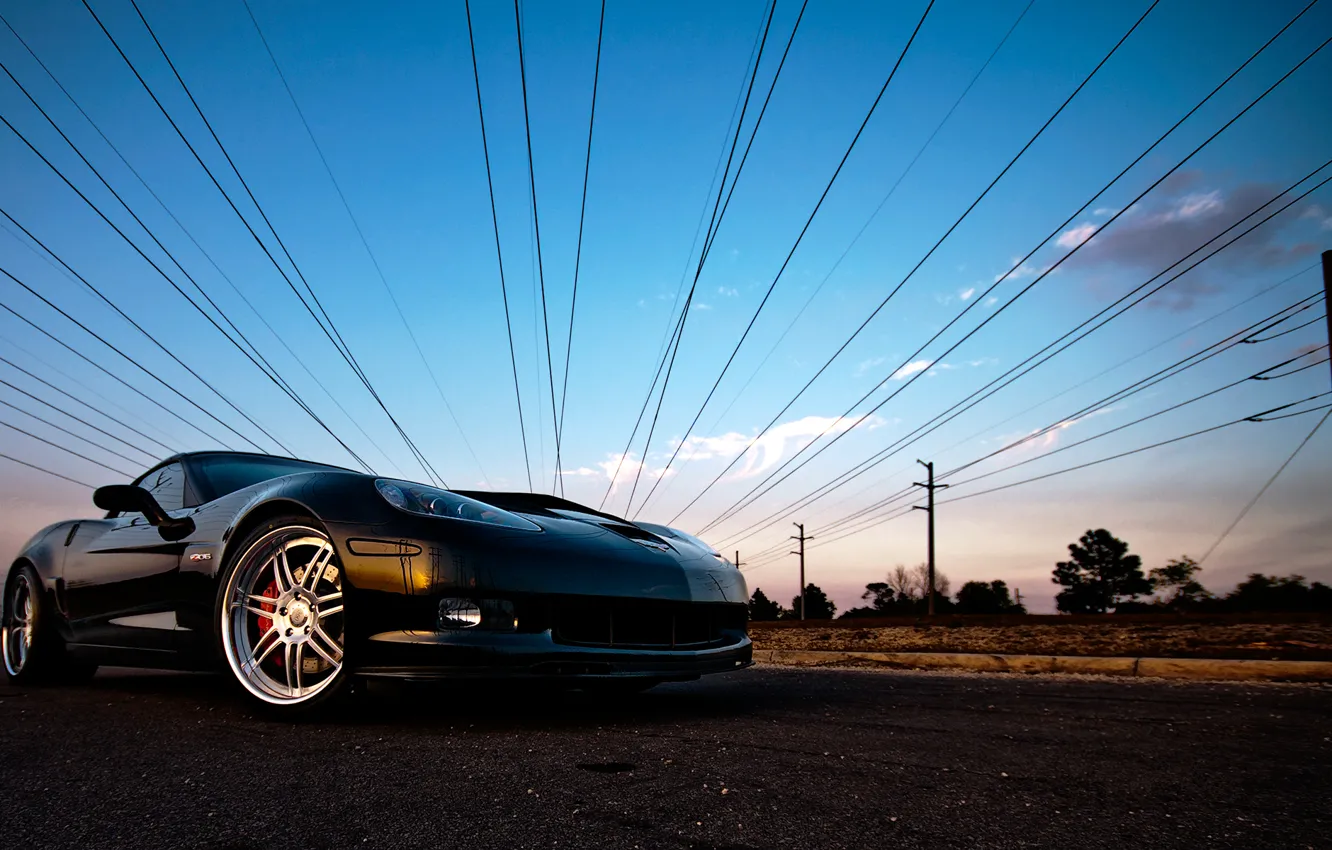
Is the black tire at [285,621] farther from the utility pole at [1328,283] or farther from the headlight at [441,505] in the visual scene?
the utility pole at [1328,283]

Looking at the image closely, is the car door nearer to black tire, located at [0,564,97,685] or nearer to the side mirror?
the side mirror

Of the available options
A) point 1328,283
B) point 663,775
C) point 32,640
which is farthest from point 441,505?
point 1328,283

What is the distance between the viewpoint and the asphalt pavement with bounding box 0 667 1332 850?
5.21 ft

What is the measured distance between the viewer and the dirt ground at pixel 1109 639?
6.70 m

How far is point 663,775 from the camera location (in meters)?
2.06

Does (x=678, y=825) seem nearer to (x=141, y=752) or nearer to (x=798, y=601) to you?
(x=141, y=752)

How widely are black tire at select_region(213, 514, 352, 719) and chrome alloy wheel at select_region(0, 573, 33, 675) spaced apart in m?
2.51

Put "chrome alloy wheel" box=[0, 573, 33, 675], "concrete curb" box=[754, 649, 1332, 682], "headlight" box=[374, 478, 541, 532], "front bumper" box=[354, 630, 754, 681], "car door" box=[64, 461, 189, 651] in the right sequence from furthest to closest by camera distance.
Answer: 1. "concrete curb" box=[754, 649, 1332, 682]
2. "chrome alloy wheel" box=[0, 573, 33, 675]
3. "car door" box=[64, 461, 189, 651]
4. "headlight" box=[374, 478, 541, 532]
5. "front bumper" box=[354, 630, 754, 681]

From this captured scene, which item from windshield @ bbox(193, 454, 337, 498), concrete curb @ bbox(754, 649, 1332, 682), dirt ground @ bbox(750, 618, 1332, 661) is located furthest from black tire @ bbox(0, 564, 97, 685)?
dirt ground @ bbox(750, 618, 1332, 661)

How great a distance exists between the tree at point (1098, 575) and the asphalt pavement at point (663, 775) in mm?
86902

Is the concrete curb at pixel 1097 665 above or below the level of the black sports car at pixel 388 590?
below

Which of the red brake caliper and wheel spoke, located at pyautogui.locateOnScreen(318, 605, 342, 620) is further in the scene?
the red brake caliper

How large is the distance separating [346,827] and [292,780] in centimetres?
51

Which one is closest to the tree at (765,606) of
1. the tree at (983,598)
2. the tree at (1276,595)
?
the tree at (983,598)
